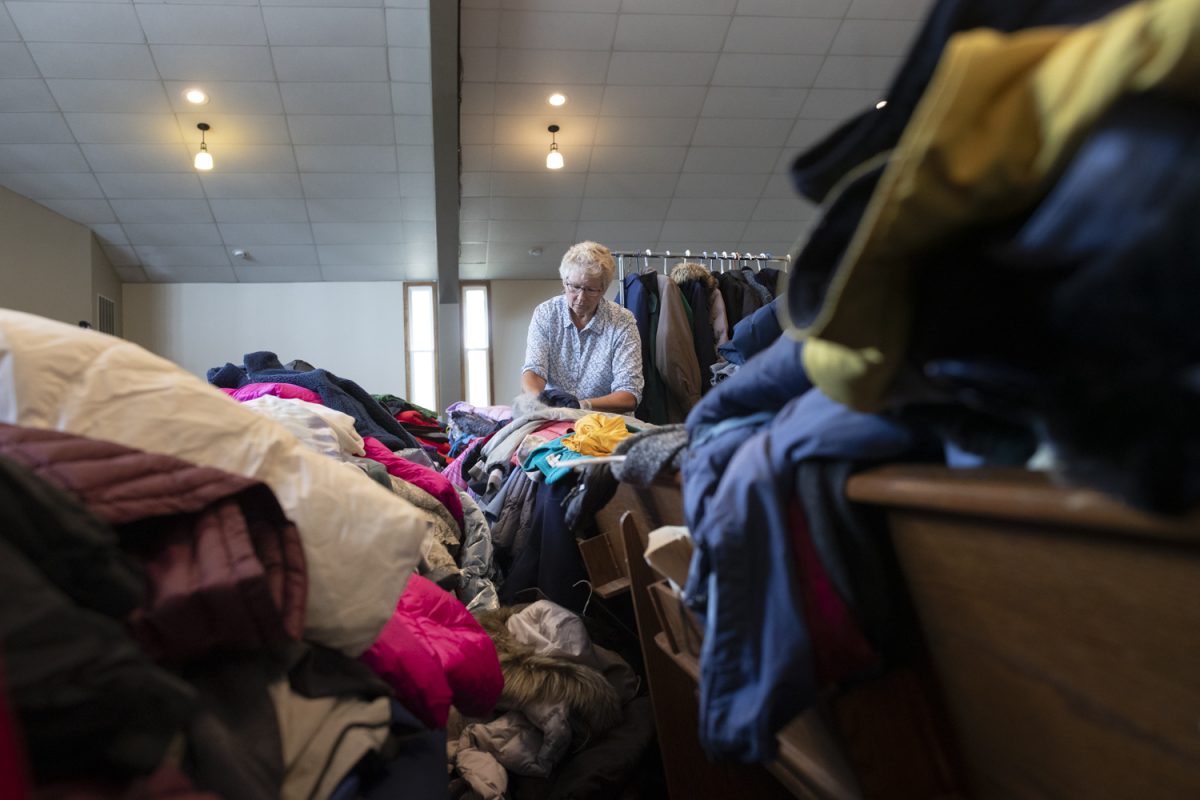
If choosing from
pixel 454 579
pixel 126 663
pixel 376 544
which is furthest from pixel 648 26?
pixel 126 663

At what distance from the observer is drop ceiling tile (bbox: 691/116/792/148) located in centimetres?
600

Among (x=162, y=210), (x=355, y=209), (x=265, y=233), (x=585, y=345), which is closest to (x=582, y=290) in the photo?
(x=585, y=345)

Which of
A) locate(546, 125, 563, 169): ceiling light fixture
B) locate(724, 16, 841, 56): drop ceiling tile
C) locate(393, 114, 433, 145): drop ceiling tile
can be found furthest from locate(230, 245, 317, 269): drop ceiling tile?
locate(724, 16, 841, 56): drop ceiling tile

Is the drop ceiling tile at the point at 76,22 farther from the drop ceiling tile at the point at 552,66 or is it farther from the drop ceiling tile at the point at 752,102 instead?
the drop ceiling tile at the point at 752,102

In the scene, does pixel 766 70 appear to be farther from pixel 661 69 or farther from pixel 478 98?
pixel 478 98

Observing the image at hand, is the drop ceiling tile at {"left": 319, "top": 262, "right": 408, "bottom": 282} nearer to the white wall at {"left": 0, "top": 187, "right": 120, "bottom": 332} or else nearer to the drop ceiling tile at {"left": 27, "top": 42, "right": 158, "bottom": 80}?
the white wall at {"left": 0, "top": 187, "right": 120, "bottom": 332}

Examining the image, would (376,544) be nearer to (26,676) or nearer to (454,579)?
(26,676)

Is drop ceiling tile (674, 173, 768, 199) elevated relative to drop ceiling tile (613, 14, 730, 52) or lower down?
lower down

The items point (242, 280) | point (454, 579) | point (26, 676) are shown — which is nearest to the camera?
point (26, 676)

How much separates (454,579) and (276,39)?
442cm

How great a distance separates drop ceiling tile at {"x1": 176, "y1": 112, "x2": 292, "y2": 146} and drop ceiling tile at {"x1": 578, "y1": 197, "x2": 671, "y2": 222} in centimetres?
238

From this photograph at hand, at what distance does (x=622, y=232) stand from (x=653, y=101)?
1.53 m

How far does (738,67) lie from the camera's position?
5496 millimetres

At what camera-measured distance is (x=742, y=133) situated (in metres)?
6.10
